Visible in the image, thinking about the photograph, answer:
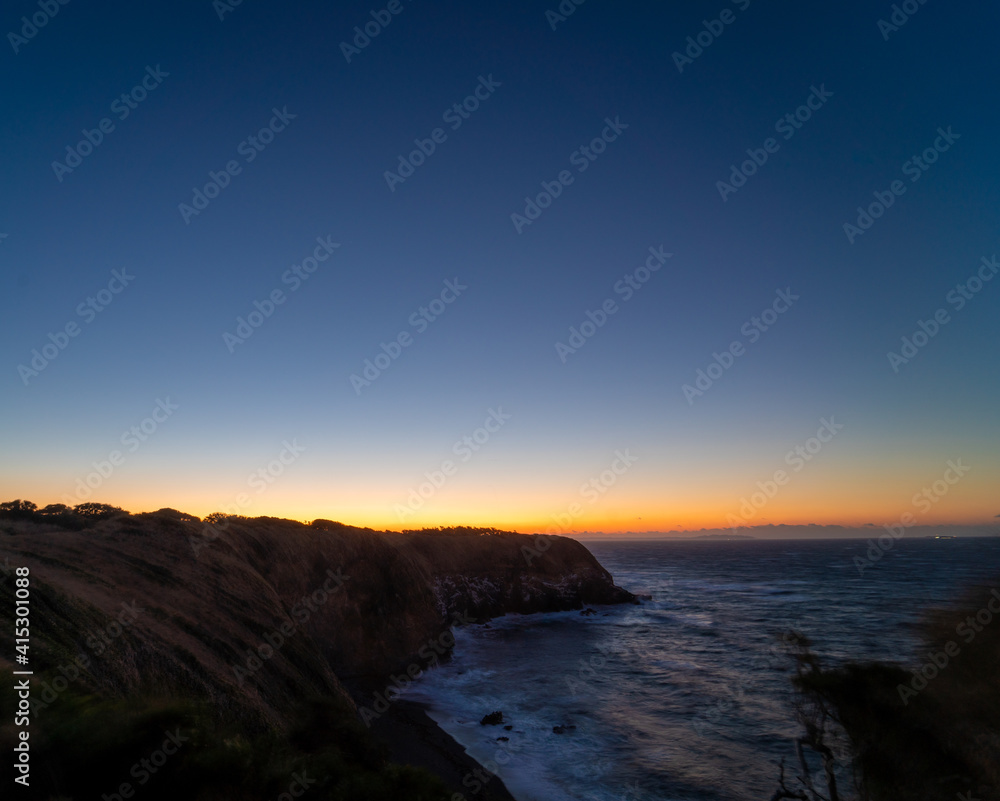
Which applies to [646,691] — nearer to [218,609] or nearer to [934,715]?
[934,715]

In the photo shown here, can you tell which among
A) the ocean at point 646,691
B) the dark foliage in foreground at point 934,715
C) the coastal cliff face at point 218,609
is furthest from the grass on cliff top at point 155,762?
the ocean at point 646,691

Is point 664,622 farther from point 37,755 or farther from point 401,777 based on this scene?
point 37,755

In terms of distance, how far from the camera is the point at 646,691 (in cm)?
3027

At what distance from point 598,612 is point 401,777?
181 feet

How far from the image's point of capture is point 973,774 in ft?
32.9

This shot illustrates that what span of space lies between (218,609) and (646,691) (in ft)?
78.4

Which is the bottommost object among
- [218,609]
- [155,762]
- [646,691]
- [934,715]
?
[646,691]

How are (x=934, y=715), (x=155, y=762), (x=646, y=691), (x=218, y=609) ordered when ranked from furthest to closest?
→ (x=646, y=691), (x=218, y=609), (x=934, y=715), (x=155, y=762)

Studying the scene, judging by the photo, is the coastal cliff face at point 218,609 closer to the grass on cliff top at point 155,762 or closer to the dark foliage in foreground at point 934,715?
the grass on cliff top at point 155,762

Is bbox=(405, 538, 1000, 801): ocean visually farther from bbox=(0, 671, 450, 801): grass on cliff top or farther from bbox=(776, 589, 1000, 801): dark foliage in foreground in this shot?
bbox=(0, 671, 450, 801): grass on cliff top

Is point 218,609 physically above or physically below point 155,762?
above

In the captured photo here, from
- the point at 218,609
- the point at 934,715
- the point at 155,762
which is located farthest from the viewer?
the point at 218,609

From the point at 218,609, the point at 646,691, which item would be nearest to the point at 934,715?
the point at 218,609

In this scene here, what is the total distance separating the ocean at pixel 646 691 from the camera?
19.7 meters
